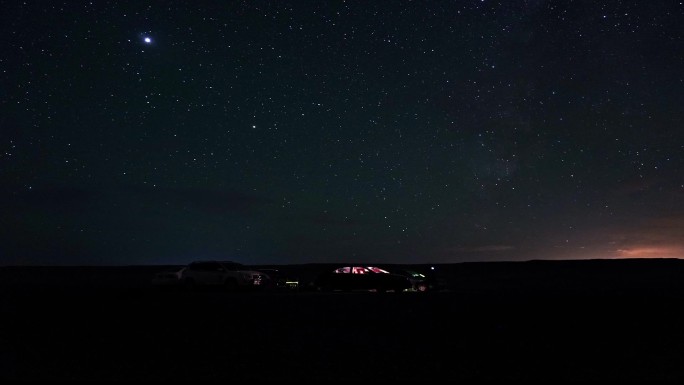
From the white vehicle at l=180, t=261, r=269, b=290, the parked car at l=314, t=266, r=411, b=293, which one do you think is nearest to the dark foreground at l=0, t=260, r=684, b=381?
the parked car at l=314, t=266, r=411, b=293

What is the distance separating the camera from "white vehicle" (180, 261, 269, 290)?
2570 cm

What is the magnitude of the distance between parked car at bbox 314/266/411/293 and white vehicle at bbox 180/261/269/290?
3.51 meters

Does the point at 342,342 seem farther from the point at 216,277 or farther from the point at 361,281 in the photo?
the point at 216,277

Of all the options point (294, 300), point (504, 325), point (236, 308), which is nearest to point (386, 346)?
point (504, 325)

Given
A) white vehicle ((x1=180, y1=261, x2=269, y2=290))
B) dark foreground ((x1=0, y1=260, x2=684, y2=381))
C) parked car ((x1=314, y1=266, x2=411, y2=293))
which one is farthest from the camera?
white vehicle ((x1=180, y1=261, x2=269, y2=290))

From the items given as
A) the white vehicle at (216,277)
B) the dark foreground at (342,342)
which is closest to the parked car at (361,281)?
the white vehicle at (216,277)

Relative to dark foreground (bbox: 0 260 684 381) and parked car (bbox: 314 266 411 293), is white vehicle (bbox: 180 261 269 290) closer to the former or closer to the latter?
parked car (bbox: 314 266 411 293)

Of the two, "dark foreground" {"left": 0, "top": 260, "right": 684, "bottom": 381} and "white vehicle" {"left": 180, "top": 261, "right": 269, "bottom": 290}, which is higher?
"white vehicle" {"left": 180, "top": 261, "right": 269, "bottom": 290}

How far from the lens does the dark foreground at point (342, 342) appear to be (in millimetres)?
8273

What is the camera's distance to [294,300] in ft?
60.7

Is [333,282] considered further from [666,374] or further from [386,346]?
[666,374]

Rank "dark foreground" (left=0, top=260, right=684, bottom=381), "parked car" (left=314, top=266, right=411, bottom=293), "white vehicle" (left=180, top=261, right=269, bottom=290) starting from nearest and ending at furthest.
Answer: "dark foreground" (left=0, top=260, right=684, bottom=381) < "parked car" (left=314, top=266, right=411, bottom=293) < "white vehicle" (left=180, top=261, right=269, bottom=290)

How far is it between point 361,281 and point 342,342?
14355 millimetres

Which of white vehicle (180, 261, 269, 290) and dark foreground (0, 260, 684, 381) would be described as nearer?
dark foreground (0, 260, 684, 381)
